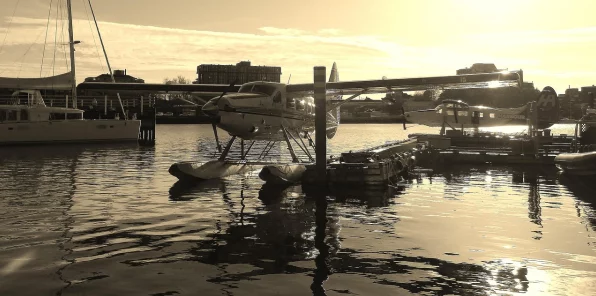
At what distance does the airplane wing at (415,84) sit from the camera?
57.8ft

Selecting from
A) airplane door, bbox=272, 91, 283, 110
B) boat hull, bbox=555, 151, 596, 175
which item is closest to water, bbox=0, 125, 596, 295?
boat hull, bbox=555, 151, 596, 175

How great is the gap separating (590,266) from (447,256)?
218cm

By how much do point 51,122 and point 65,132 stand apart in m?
1.27

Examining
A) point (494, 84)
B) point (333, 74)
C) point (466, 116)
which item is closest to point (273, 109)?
point (494, 84)

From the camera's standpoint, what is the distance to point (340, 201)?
1438 cm

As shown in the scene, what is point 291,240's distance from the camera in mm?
9727

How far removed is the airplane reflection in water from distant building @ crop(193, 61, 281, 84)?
6298 inches

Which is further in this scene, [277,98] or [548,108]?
[548,108]

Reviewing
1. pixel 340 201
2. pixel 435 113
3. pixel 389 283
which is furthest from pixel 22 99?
pixel 389 283

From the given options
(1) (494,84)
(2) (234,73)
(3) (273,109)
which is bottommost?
(3) (273,109)

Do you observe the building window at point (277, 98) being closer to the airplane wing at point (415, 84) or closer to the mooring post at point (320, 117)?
the airplane wing at point (415, 84)

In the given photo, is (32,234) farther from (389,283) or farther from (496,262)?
(496,262)

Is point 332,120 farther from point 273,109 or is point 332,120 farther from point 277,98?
point 273,109

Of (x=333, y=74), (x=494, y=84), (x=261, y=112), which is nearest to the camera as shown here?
(x=261, y=112)
